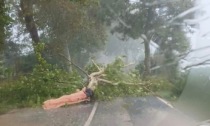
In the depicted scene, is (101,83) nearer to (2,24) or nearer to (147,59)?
(147,59)

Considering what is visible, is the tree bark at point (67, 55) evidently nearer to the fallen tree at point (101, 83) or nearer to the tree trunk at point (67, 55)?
the tree trunk at point (67, 55)

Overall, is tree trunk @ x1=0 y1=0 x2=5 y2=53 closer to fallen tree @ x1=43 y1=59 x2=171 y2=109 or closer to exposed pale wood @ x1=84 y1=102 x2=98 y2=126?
fallen tree @ x1=43 y1=59 x2=171 y2=109

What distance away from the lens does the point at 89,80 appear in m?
2.08

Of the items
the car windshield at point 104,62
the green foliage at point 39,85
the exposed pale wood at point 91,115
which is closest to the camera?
the car windshield at point 104,62

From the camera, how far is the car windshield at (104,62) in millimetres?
1376

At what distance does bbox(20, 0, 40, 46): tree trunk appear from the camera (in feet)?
7.82

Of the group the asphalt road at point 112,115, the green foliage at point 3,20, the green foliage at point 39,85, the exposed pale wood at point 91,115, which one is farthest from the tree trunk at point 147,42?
the green foliage at point 3,20

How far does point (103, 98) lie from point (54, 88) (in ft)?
1.38

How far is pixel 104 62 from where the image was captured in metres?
2.06

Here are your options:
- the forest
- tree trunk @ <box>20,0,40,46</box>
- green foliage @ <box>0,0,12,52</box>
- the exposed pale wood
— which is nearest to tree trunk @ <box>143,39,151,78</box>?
the forest

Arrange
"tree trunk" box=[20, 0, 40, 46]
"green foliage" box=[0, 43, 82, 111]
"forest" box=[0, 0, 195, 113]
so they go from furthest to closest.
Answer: "tree trunk" box=[20, 0, 40, 46] < "green foliage" box=[0, 43, 82, 111] < "forest" box=[0, 0, 195, 113]

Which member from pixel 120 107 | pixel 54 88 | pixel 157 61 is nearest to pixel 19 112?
pixel 54 88

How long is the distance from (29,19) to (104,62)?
0.82 m

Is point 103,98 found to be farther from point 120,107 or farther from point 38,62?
point 38,62
